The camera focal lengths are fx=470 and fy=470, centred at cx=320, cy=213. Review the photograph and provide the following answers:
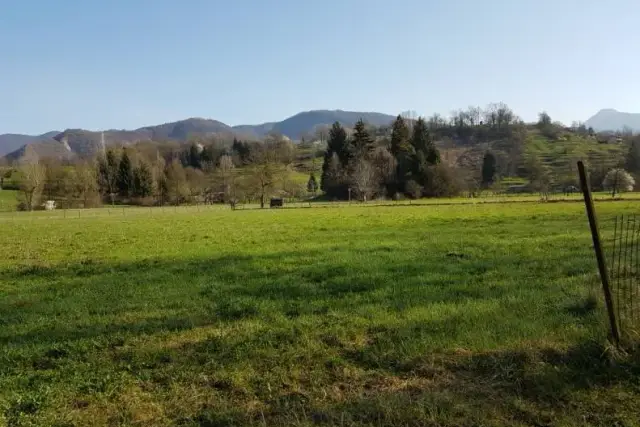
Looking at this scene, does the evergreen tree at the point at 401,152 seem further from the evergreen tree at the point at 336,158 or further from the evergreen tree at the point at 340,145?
the evergreen tree at the point at 336,158

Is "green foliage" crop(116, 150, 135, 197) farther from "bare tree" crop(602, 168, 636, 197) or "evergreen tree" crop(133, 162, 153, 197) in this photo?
"bare tree" crop(602, 168, 636, 197)

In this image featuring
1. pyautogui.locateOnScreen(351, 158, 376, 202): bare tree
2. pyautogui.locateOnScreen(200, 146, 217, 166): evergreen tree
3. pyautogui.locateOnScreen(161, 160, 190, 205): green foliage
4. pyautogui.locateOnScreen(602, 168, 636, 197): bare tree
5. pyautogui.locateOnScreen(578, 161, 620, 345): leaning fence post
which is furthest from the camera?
pyautogui.locateOnScreen(200, 146, 217, 166): evergreen tree

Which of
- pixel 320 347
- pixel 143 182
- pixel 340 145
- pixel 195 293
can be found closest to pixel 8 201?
pixel 143 182

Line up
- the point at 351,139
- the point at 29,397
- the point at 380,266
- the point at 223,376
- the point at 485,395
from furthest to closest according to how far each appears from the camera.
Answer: the point at 351,139
the point at 380,266
the point at 223,376
the point at 29,397
the point at 485,395

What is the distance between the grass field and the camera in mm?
5367

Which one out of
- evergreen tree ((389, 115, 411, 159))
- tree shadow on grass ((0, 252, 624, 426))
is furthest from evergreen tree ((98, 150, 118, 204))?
tree shadow on grass ((0, 252, 624, 426))

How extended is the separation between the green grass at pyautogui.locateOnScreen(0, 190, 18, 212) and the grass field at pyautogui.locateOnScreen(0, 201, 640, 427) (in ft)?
333

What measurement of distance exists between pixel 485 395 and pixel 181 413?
357 centimetres

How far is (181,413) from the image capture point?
5520mm

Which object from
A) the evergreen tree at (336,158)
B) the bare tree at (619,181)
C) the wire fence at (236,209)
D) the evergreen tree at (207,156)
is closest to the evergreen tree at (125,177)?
the wire fence at (236,209)

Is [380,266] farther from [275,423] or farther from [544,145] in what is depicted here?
[544,145]

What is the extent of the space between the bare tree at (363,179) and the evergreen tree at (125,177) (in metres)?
61.9

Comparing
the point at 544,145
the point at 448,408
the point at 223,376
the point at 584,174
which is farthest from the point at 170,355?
the point at 544,145

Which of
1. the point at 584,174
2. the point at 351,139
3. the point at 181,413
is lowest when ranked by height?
the point at 181,413
